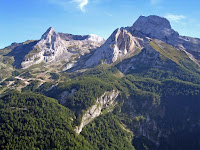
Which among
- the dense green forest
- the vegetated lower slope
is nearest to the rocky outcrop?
the dense green forest

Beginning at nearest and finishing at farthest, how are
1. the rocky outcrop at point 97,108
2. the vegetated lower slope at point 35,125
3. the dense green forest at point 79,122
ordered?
the vegetated lower slope at point 35,125 → the dense green forest at point 79,122 → the rocky outcrop at point 97,108

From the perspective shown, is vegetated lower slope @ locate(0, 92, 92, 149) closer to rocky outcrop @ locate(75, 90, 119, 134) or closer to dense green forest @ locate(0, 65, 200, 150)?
dense green forest @ locate(0, 65, 200, 150)

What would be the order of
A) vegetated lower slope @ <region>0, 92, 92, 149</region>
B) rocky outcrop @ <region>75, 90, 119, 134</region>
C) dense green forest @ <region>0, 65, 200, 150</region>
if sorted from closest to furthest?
vegetated lower slope @ <region>0, 92, 92, 149</region>
dense green forest @ <region>0, 65, 200, 150</region>
rocky outcrop @ <region>75, 90, 119, 134</region>

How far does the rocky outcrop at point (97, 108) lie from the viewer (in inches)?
6186

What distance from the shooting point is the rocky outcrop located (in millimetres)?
157113

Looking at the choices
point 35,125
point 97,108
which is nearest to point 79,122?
point 97,108

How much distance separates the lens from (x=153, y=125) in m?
186

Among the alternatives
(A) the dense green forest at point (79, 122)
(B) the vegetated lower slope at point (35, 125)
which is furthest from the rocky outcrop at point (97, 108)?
(B) the vegetated lower slope at point (35, 125)

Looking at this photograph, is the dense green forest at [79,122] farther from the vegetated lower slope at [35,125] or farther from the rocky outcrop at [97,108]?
the rocky outcrop at [97,108]

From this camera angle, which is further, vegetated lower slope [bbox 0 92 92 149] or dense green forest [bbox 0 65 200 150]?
Result: dense green forest [bbox 0 65 200 150]

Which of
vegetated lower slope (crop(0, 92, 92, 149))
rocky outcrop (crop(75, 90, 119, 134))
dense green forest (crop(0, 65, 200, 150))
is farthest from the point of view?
rocky outcrop (crop(75, 90, 119, 134))

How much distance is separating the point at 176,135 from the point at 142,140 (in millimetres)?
37236

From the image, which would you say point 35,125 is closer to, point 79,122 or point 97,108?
point 79,122

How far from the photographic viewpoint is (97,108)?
177 metres
